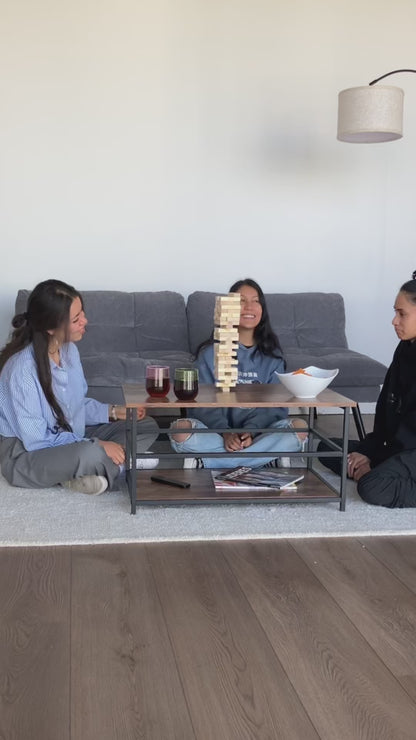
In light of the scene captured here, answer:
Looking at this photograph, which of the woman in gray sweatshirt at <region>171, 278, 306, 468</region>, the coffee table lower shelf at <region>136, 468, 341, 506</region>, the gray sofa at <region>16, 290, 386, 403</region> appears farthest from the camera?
the gray sofa at <region>16, 290, 386, 403</region>

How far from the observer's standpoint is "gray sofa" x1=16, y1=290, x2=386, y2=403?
453 cm

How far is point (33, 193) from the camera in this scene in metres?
5.06

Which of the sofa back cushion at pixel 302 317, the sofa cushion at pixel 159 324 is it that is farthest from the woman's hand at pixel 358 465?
the sofa cushion at pixel 159 324

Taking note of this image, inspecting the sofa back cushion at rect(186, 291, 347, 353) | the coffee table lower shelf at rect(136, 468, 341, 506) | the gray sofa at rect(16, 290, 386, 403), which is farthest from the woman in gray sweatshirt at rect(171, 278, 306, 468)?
the sofa back cushion at rect(186, 291, 347, 353)

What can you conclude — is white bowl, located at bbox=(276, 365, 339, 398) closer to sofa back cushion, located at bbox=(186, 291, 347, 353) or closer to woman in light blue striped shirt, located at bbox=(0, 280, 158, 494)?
woman in light blue striped shirt, located at bbox=(0, 280, 158, 494)

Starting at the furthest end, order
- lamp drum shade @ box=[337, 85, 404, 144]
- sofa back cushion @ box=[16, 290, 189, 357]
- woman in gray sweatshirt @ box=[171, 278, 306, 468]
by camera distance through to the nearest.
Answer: sofa back cushion @ box=[16, 290, 189, 357] < lamp drum shade @ box=[337, 85, 404, 144] < woman in gray sweatshirt @ box=[171, 278, 306, 468]

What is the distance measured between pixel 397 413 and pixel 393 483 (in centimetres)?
35

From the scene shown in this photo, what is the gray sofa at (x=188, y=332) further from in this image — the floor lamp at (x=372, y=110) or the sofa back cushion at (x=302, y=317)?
the floor lamp at (x=372, y=110)

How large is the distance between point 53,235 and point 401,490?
2816 millimetres

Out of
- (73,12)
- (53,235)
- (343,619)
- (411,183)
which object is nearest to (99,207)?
(53,235)

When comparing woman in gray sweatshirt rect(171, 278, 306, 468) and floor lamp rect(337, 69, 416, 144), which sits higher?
floor lamp rect(337, 69, 416, 144)

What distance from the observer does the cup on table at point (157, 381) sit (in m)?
3.03

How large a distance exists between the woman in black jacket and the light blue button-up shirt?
3.74 feet

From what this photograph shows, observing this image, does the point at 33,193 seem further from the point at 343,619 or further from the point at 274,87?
the point at 343,619
